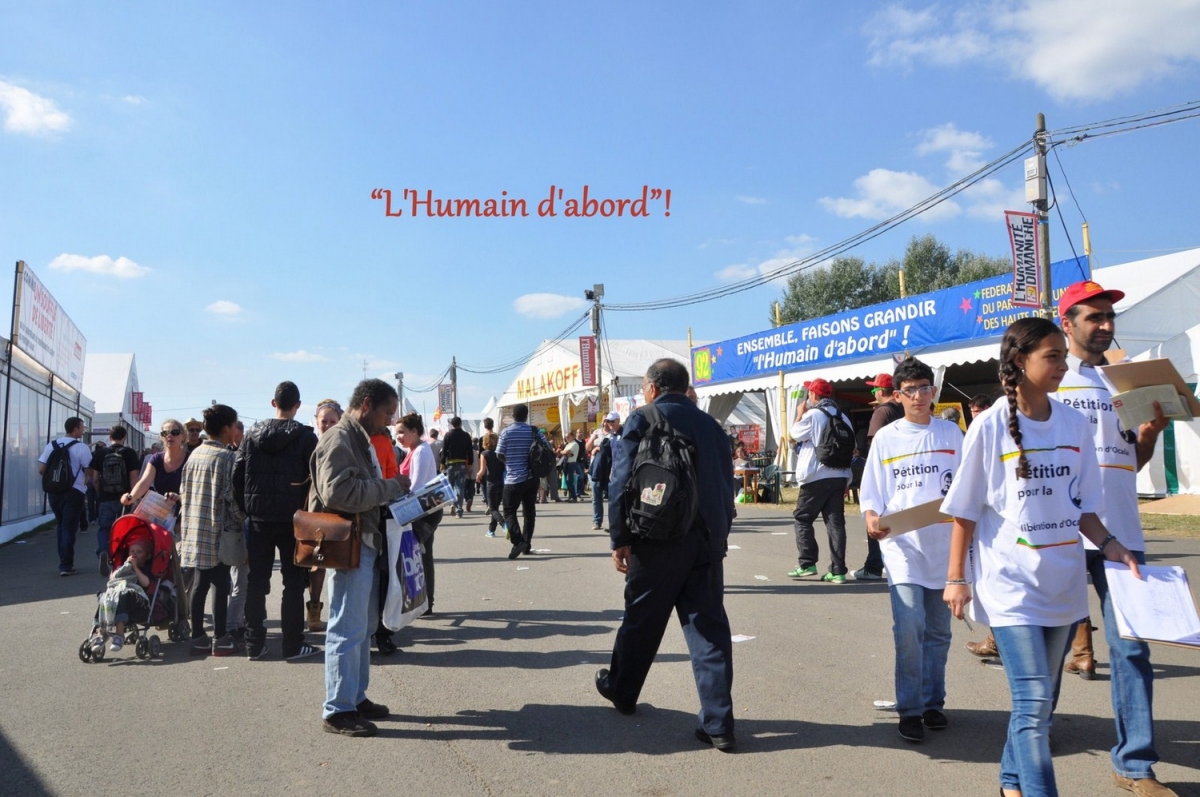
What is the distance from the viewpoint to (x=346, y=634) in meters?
4.45

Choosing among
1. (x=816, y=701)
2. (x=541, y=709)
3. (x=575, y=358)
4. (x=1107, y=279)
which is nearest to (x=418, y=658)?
(x=541, y=709)

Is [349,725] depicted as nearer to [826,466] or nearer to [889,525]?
[889,525]

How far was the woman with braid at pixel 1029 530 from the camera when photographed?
294 cm

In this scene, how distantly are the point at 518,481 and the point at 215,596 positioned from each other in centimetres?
492

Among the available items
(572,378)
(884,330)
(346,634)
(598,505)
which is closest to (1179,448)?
(884,330)

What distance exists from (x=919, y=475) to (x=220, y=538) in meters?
4.91

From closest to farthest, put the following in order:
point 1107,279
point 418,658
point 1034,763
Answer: point 1034,763
point 418,658
point 1107,279

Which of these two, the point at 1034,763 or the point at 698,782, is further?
the point at 698,782

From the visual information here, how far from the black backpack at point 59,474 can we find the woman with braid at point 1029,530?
11294 millimetres

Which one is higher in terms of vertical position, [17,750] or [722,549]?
[722,549]

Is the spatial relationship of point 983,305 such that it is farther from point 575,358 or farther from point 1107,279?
point 575,358

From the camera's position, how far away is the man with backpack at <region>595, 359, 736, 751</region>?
417cm

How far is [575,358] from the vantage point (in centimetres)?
3225

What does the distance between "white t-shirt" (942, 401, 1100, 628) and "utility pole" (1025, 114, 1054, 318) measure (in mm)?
13067
